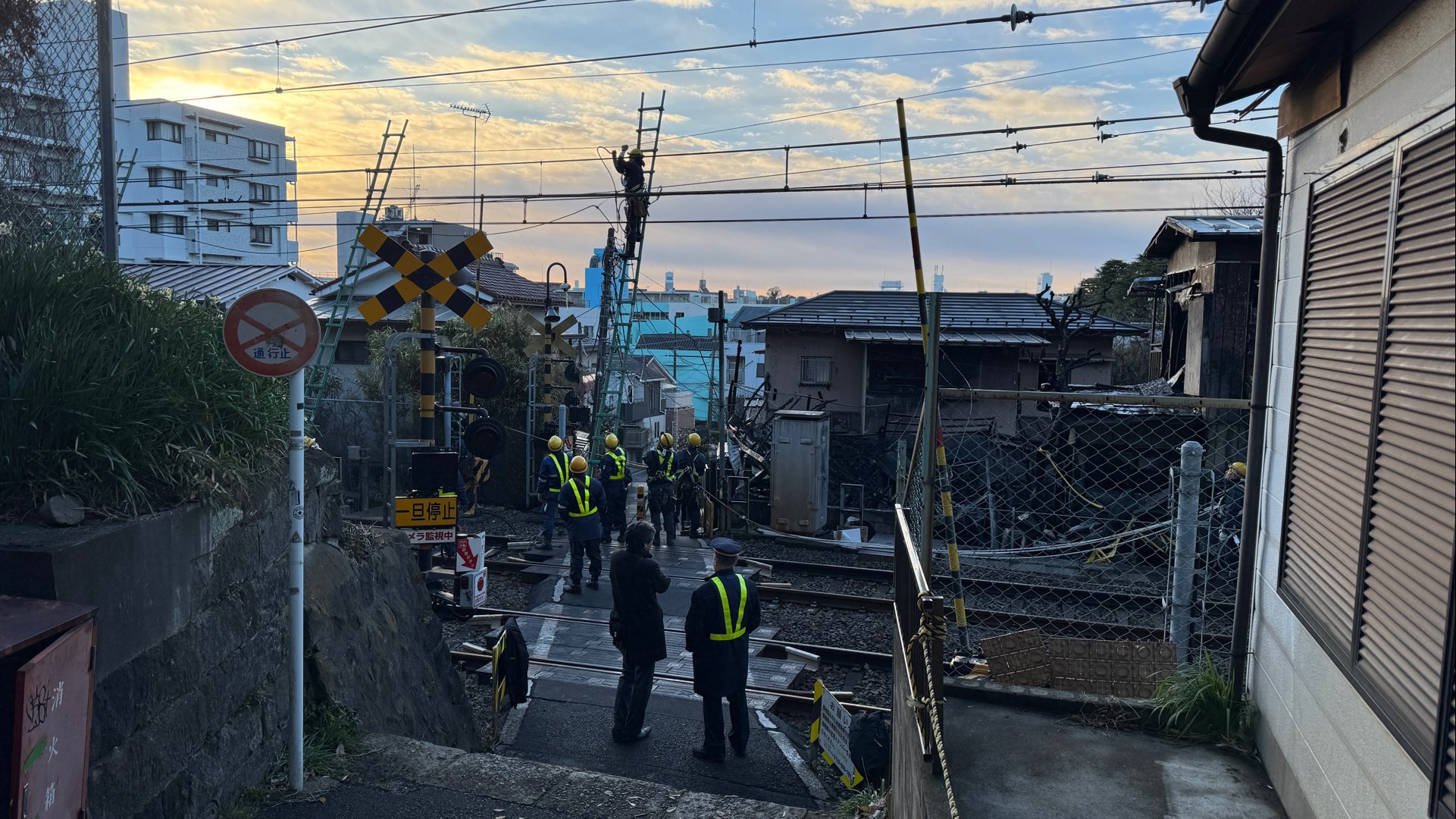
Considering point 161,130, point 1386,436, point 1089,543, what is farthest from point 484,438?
point 161,130

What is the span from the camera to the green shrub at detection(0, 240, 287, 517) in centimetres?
383

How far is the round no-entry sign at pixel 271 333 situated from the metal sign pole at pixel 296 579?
0.14m

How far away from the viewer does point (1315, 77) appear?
361 centimetres

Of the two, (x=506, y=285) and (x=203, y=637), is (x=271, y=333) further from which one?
(x=506, y=285)

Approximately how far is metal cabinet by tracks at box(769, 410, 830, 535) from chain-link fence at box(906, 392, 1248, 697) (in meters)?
2.32

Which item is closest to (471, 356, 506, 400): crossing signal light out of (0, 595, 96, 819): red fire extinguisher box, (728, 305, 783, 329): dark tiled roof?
(728, 305, 783, 329): dark tiled roof

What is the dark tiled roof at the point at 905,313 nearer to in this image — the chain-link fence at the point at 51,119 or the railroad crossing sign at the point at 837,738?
the railroad crossing sign at the point at 837,738

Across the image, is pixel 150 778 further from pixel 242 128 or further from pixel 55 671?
pixel 242 128

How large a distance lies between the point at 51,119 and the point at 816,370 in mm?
16884

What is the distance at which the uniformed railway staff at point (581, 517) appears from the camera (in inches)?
467

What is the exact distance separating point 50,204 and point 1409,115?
6866 mm

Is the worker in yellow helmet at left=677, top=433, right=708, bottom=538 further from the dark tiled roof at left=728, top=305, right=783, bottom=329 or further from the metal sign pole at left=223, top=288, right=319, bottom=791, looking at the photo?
the metal sign pole at left=223, top=288, right=319, bottom=791

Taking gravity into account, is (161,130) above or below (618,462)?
above

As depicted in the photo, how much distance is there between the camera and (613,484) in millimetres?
14273
